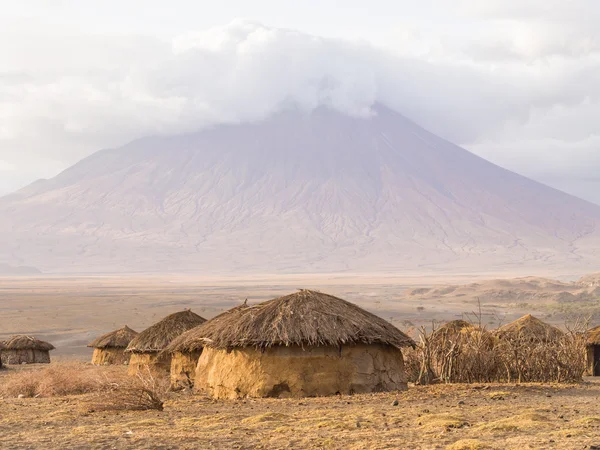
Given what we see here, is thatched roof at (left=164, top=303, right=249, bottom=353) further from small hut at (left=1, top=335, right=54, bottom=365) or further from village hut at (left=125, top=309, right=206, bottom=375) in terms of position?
small hut at (left=1, top=335, right=54, bottom=365)

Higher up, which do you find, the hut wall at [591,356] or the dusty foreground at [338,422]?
the dusty foreground at [338,422]

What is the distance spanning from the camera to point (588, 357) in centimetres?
2481

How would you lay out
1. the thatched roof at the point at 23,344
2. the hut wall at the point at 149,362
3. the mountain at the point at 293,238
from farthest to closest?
the mountain at the point at 293,238 < the thatched roof at the point at 23,344 < the hut wall at the point at 149,362

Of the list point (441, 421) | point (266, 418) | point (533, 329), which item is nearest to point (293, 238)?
point (533, 329)

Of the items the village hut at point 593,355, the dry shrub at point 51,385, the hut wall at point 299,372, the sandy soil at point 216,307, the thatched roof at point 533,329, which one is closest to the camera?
the hut wall at point 299,372

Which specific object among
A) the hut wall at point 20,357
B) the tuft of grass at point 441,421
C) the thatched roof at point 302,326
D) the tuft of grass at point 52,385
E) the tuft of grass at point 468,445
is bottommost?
the hut wall at point 20,357

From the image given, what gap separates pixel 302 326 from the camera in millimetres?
15359

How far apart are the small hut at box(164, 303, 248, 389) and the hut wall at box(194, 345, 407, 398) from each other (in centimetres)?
133

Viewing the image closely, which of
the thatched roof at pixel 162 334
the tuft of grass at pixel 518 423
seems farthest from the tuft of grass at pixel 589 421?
the thatched roof at pixel 162 334

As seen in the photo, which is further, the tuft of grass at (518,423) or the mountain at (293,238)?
the mountain at (293,238)

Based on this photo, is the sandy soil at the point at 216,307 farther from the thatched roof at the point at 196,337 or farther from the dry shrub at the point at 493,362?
the dry shrub at the point at 493,362

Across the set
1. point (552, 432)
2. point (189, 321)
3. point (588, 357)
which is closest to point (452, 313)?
point (588, 357)

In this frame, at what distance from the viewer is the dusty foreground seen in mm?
10289

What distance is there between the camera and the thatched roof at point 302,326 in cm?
1523
